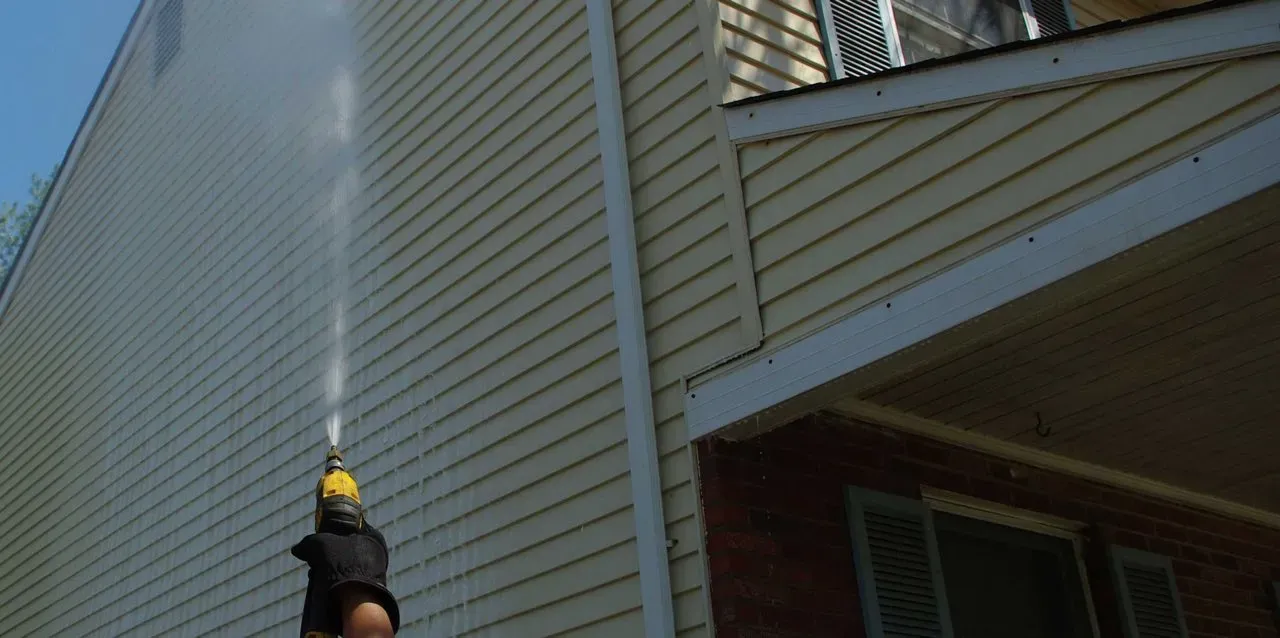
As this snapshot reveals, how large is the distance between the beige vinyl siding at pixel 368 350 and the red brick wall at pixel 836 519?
0.56 ft

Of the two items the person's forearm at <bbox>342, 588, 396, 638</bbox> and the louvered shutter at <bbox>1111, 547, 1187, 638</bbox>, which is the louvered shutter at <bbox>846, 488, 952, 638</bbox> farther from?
the person's forearm at <bbox>342, 588, 396, 638</bbox>

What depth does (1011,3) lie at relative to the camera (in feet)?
23.4

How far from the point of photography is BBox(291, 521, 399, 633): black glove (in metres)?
3.03

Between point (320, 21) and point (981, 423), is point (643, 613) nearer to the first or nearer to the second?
point (981, 423)

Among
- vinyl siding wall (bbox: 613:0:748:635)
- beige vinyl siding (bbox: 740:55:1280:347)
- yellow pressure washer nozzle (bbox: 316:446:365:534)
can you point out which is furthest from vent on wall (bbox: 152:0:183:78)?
yellow pressure washer nozzle (bbox: 316:446:365:534)

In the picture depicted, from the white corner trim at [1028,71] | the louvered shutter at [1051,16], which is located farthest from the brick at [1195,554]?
the white corner trim at [1028,71]

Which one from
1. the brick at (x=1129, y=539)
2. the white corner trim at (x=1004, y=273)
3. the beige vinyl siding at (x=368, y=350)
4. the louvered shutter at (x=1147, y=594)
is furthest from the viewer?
the brick at (x=1129, y=539)

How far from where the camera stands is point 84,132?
12398mm

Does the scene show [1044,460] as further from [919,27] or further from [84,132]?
[84,132]

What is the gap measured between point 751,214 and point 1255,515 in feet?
13.0

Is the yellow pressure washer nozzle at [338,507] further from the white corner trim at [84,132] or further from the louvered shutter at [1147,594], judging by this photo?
the white corner trim at [84,132]

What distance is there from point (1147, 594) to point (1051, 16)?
3366 mm

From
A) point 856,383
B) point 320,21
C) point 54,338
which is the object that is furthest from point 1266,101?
point 54,338

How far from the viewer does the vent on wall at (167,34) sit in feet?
36.9
